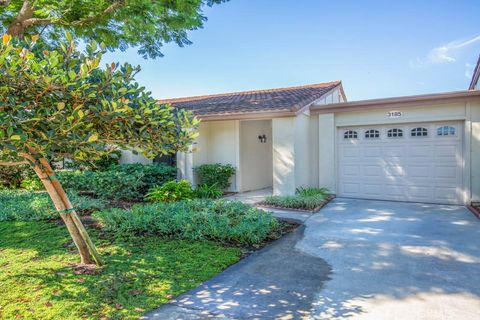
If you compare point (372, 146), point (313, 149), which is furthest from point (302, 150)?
point (372, 146)

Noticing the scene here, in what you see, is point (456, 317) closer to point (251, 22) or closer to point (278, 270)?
point (278, 270)

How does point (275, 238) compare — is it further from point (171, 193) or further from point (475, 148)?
point (475, 148)

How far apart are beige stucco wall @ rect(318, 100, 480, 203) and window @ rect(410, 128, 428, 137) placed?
12.1 inches

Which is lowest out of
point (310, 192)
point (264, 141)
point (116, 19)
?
point (310, 192)

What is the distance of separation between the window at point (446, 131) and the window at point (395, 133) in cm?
98

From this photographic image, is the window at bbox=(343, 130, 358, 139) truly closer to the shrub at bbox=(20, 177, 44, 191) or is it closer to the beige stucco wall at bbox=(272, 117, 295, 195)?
the beige stucco wall at bbox=(272, 117, 295, 195)

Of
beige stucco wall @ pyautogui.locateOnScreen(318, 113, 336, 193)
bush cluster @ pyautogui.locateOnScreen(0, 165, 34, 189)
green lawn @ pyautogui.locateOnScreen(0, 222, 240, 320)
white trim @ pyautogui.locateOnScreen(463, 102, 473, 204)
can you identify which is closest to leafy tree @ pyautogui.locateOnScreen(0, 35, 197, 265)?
green lawn @ pyautogui.locateOnScreen(0, 222, 240, 320)

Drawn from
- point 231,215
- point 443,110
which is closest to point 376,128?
point 443,110

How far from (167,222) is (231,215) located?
1.29 meters

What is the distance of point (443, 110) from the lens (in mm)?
8625

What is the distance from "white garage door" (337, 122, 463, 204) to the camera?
870 cm

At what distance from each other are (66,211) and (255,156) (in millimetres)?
8873

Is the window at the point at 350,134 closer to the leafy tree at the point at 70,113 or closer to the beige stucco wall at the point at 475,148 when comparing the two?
the beige stucco wall at the point at 475,148

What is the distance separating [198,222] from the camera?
5750 mm
